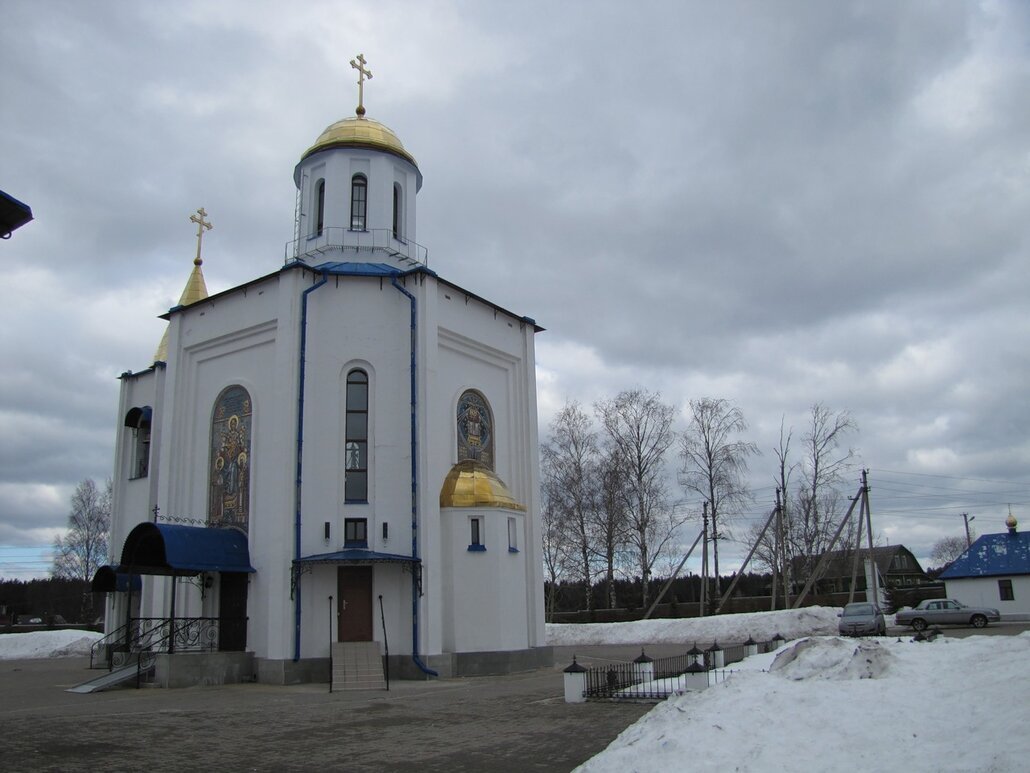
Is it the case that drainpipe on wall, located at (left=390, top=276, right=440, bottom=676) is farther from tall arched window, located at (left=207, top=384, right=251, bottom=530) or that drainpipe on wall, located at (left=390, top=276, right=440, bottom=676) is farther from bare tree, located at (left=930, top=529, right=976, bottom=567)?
bare tree, located at (left=930, top=529, right=976, bottom=567)

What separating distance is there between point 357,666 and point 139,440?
12.9 metres

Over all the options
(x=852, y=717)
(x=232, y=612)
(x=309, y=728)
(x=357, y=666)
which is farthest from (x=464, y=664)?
(x=852, y=717)

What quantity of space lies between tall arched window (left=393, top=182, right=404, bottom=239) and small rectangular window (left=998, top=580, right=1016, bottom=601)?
28450 mm

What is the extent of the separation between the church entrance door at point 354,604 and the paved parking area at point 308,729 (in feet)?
6.57

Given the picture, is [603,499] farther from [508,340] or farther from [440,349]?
[440,349]

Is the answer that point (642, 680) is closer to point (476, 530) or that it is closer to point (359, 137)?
point (476, 530)

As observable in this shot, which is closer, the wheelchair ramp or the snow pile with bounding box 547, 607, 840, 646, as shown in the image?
the wheelchair ramp

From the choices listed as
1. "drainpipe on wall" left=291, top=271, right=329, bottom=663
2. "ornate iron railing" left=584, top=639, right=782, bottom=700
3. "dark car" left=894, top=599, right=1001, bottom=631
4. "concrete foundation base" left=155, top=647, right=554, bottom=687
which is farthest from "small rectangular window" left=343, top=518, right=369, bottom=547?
"dark car" left=894, top=599, right=1001, bottom=631

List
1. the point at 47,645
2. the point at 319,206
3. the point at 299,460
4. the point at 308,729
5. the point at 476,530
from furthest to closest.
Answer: the point at 47,645 < the point at 319,206 < the point at 476,530 < the point at 299,460 < the point at 308,729

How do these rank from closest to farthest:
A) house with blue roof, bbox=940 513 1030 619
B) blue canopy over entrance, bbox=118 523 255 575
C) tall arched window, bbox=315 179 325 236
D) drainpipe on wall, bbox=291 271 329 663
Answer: blue canopy over entrance, bbox=118 523 255 575, drainpipe on wall, bbox=291 271 329 663, tall arched window, bbox=315 179 325 236, house with blue roof, bbox=940 513 1030 619

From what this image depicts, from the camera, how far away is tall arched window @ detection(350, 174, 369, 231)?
78.8 feet

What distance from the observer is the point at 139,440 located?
88.5ft

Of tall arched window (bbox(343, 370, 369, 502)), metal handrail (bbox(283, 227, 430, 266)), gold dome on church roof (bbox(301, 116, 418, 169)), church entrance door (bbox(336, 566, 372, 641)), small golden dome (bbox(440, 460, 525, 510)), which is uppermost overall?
gold dome on church roof (bbox(301, 116, 418, 169))

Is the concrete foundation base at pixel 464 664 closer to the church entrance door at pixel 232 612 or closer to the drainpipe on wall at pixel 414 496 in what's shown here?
the drainpipe on wall at pixel 414 496
